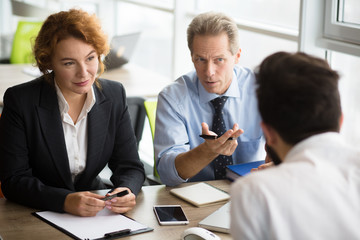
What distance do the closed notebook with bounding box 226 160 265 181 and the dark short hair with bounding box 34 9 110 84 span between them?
75 cm

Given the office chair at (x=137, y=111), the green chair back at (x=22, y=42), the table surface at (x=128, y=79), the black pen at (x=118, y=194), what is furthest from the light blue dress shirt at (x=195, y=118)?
the green chair back at (x=22, y=42)

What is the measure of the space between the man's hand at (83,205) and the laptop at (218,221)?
376 millimetres

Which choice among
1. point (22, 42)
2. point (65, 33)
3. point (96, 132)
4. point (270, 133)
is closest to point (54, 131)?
point (96, 132)

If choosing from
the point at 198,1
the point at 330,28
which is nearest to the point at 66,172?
the point at 330,28

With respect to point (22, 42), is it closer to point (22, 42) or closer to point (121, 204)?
point (22, 42)

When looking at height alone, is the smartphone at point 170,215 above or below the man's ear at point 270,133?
below

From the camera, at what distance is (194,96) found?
2.40m

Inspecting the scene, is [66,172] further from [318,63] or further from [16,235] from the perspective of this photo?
[318,63]

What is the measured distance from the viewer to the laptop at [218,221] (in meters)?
1.73

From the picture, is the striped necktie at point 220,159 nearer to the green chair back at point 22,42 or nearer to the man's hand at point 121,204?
the man's hand at point 121,204

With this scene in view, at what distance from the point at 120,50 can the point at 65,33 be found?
2.34 m

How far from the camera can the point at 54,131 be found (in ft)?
6.96

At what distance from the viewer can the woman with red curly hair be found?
81.4 inches

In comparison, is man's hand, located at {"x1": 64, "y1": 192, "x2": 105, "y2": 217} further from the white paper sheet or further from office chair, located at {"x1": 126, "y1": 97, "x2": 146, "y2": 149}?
office chair, located at {"x1": 126, "y1": 97, "x2": 146, "y2": 149}
